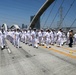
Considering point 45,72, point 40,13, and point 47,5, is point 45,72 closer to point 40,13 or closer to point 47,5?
point 47,5

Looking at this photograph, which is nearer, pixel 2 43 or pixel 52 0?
pixel 2 43

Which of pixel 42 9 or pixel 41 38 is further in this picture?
pixel 42 9

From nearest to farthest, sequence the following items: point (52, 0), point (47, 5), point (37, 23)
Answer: point (52, 0) < point (47, 5) < point (37, 23)

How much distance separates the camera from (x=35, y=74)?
24.9 ft

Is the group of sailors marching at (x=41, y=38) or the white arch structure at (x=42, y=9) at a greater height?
the white arch structure at (x=42, y=9)

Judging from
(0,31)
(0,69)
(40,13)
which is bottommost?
(0,69)

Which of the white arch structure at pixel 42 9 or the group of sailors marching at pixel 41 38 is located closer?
the group of sailors marching at pixel 41 38

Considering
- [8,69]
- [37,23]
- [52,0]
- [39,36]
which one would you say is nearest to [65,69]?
[8,69]

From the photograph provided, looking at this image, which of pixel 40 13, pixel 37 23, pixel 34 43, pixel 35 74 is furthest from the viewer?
pixel 37 23

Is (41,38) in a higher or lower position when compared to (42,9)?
lower

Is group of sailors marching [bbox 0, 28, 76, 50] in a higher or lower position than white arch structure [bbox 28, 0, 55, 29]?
lower

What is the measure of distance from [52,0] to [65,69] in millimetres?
30427

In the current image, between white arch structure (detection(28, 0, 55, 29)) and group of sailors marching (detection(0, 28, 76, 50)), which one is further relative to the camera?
white arch structure (detection(28, 0, 55, 29))

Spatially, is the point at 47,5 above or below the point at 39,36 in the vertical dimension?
above
